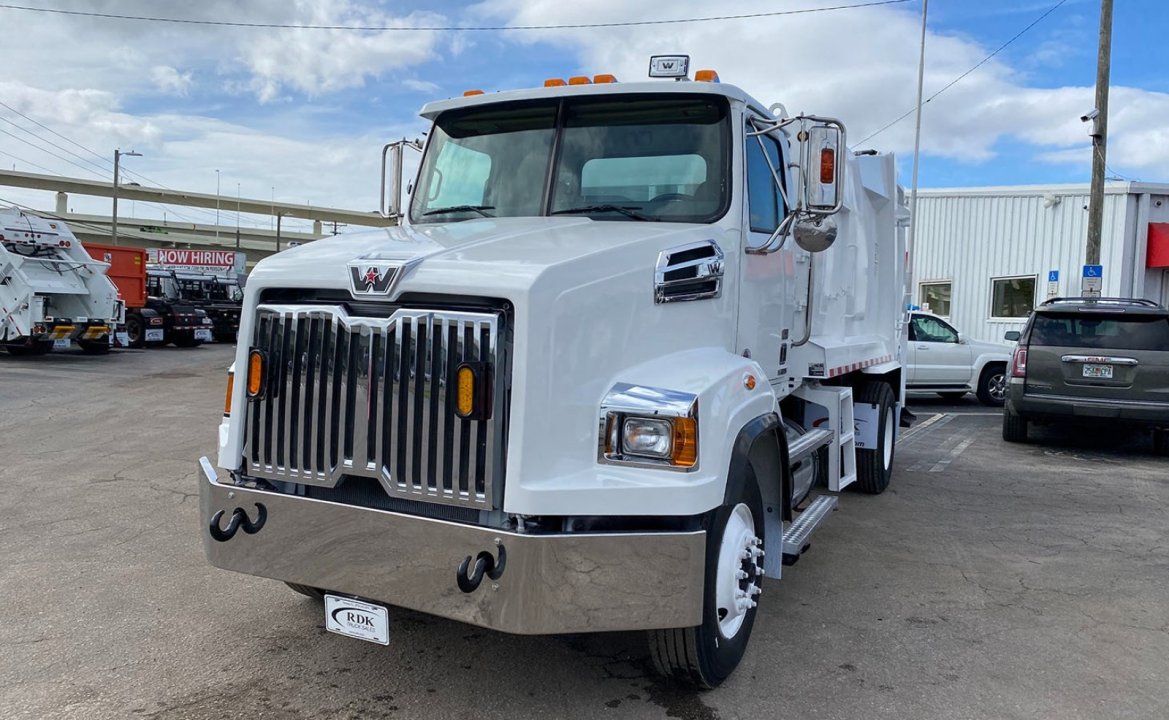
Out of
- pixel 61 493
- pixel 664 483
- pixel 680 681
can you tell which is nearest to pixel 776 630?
pixel 680 681

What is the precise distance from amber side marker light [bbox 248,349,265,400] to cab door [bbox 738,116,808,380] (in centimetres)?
218

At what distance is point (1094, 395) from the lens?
1001 centimetres

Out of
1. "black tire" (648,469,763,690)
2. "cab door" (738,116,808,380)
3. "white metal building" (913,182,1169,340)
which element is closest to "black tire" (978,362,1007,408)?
"white metal building" (913,182,1169,340)

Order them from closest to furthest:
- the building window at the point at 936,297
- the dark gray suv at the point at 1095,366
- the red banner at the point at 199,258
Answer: the dark gray suv at the point at 1095,366 < the building window at the point at 936,297 < the red banner at the point at 199,258

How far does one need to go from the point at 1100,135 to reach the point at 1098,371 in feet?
26.6

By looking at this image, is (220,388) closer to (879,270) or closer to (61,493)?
(61,493)

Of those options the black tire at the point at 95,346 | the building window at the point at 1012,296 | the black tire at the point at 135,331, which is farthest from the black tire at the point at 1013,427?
the black tire at the point at 135,331

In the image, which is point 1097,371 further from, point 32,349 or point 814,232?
point 32,349

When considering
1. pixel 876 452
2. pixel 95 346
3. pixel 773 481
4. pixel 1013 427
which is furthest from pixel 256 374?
pixel 95 346

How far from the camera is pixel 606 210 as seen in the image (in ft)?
14.0

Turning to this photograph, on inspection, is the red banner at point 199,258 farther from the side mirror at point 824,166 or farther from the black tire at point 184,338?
the side mirror at point 824,166

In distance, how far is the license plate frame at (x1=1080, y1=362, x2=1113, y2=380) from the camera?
994cm

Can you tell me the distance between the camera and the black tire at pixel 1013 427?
1097cm

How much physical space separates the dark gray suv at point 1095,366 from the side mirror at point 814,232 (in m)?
7.11
